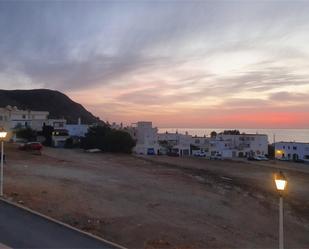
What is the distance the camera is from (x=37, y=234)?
470 inches

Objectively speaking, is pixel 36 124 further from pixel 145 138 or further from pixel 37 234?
pixel 37 234

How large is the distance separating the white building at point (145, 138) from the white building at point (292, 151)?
2793cm

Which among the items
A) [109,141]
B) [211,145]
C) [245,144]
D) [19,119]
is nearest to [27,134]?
[19,119]

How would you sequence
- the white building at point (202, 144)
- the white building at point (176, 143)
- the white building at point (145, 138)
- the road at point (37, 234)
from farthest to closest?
the white building at point (202, 144)
the white building at point (176, 143)
the white building at point (145, 138)
the road at point (37, 234)

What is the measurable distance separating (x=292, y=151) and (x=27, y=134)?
54018mm

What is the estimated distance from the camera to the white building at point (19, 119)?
7725cm

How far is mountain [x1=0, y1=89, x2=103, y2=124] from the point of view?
6403 inches

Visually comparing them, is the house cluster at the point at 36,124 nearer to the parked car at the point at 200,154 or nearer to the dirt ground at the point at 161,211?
the parked car at the point at 200,154

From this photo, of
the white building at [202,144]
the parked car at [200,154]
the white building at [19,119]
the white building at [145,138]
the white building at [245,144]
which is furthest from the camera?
the white building at [202,144]

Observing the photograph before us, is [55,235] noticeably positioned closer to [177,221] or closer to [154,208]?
[177,221]

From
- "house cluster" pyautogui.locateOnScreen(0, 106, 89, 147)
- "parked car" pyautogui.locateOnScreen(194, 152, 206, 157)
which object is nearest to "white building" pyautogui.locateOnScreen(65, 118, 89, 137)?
"house cluster" pyautogui.locateOnScreen(0, 106, 89, 147)

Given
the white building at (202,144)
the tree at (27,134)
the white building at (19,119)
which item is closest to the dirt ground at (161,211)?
the tree at (27,134)

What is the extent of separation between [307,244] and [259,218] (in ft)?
12.5

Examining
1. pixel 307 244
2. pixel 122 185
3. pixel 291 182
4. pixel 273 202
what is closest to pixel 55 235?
pixel 307 244
